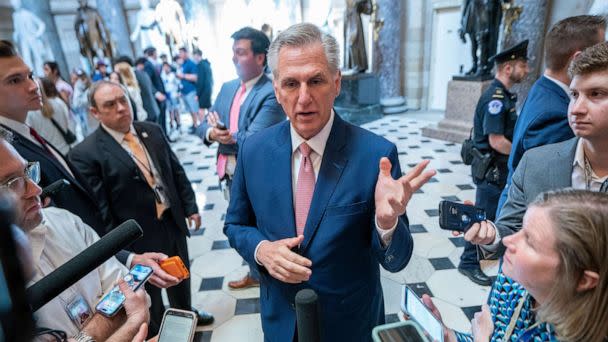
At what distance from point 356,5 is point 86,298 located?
8839 millimetres

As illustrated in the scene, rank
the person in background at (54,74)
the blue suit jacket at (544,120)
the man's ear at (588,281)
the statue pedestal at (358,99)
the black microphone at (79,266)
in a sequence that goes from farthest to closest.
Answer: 1. the statue pedestal at (358,99)
2. the person in background at (54,74)
3. the blue suit jacket at (544,120)
4. the man's ear at (588,281)
5. the black microphone at (79,266)

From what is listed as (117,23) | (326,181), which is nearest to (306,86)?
(326,181)

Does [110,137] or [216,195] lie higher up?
[110,137]

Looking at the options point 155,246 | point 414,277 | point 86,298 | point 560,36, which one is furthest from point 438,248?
point 86,298

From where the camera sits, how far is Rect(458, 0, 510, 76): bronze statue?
6.43 m

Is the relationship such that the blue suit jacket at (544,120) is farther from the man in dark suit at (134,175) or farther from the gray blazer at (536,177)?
the man in dark suit at (134,175)

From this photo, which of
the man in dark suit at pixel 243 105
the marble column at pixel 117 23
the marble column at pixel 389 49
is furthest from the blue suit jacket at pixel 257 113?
the marble column at pixel 117 23

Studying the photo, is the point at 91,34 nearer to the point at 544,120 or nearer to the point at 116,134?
the point at 116,134

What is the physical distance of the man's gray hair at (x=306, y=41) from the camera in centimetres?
118

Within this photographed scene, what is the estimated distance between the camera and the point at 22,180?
3.05ft

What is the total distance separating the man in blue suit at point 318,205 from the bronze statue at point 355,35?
26.7 feet

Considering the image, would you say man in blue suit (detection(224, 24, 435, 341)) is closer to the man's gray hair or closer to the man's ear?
the man's gray hair

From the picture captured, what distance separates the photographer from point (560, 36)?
1.98 m

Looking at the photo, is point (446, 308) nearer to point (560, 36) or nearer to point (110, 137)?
point (560, 36)
